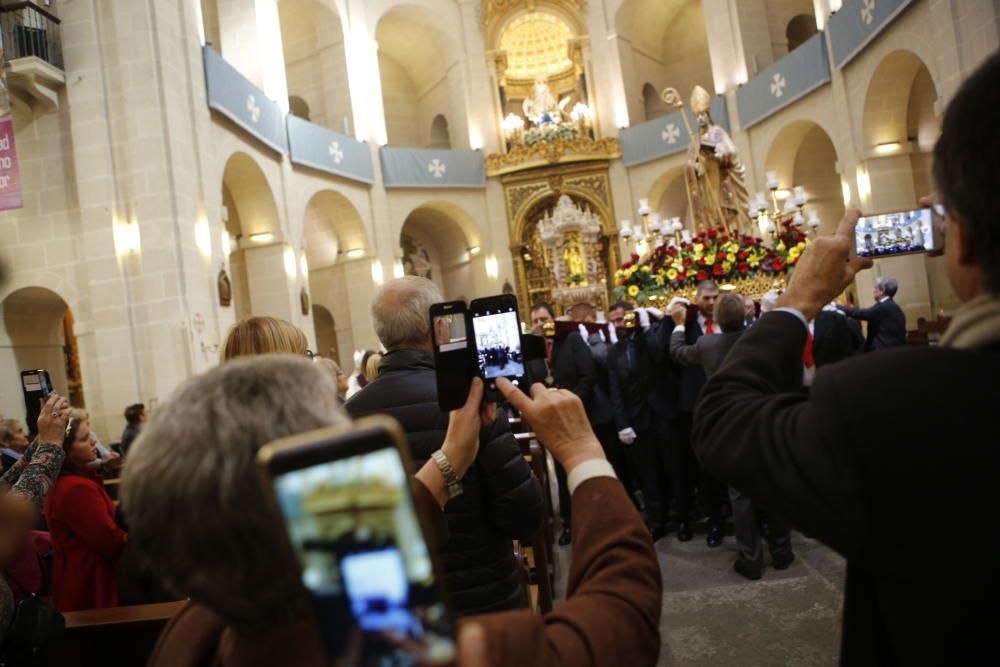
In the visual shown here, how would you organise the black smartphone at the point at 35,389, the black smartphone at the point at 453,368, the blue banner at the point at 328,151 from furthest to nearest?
the blue banner at the point at 328,151 → the black smartphone at the point at 35,389 → the black smartphone at the point at 453,368

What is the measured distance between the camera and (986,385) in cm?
89

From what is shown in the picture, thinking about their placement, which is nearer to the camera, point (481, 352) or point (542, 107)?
point (481, 352)

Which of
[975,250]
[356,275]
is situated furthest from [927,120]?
[975,250]

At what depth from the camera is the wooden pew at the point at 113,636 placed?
2.42 m

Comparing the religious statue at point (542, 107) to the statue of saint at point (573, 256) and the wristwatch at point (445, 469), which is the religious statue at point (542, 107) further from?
the wristwatch at point (445, 469)

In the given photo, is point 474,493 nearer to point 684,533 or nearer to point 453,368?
point 453,368

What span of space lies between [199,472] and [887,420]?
0.84 m

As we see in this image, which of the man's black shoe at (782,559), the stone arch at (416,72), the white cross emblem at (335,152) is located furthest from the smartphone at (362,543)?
the stone arch at (416,72)

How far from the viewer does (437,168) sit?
17531 millimetres

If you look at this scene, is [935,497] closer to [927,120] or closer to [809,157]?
[927,120]

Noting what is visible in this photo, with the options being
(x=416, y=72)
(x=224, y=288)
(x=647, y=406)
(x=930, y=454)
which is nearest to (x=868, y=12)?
(x=647, y=406)

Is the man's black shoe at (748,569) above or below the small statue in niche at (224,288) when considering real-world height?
below

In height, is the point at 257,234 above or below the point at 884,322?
above

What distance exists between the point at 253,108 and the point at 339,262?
5.65 meters
